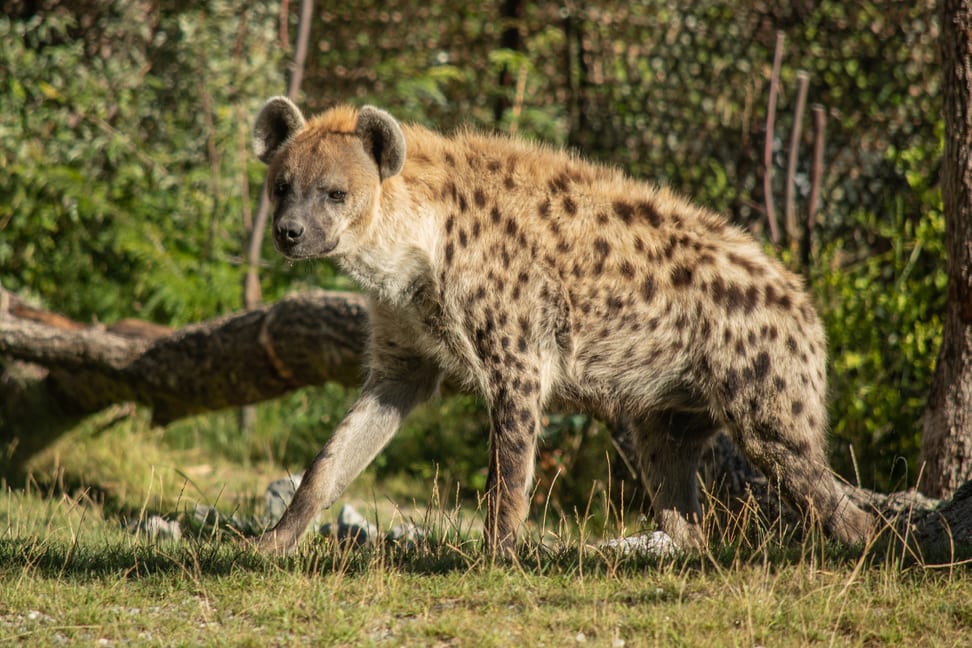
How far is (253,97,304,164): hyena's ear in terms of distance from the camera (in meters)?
4.70

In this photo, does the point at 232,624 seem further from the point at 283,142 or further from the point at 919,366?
the point at 919,366

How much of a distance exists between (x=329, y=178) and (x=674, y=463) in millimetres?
1917

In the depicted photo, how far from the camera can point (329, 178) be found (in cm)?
449

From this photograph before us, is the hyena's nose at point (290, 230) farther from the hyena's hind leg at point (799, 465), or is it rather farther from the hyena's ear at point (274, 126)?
the hyena's hind leg at point (799, 465)

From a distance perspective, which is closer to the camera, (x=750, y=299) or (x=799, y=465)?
(x=799, y=465)

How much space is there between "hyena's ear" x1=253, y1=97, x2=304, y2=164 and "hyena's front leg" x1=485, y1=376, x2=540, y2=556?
4.61 ft

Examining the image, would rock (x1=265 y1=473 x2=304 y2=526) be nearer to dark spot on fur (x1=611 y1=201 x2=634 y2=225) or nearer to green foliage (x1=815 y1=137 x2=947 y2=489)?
dark spot on fur (x1=611 y1=201 x2=634 y2=225)

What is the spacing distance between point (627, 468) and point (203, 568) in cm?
331

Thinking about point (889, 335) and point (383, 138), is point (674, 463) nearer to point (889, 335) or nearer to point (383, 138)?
point (383, 138)

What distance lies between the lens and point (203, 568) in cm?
397

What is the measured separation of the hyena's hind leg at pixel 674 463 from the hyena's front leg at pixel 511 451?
715mm

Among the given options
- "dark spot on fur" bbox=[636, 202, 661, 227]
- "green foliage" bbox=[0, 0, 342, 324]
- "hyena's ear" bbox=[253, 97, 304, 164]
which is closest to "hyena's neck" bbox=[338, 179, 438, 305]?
"hyena's ear" bbox=[253, 97, 304, 164]

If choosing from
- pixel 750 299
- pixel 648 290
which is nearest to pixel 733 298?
pixel 750 299

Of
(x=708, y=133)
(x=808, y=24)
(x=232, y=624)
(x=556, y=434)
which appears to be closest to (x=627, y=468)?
(x=556, y=434)
